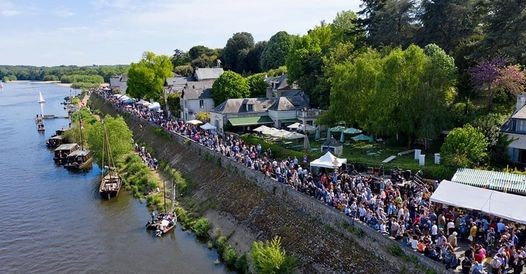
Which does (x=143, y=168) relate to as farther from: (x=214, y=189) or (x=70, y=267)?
(x=70, y=267)

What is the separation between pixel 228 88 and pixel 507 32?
34972 mm

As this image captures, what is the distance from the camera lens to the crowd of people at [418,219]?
58.3 ft

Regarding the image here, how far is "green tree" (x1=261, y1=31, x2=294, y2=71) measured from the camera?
320 feet

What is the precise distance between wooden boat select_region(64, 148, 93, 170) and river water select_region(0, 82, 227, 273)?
1.23 m

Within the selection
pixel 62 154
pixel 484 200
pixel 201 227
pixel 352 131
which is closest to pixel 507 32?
pixel 352 131

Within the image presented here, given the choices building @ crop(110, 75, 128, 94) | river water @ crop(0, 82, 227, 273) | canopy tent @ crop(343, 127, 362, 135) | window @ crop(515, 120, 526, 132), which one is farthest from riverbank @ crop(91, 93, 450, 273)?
building @ crop(110, 75, 128, 94)

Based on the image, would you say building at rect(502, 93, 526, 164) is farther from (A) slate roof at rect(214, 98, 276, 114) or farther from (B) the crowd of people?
(A) slate roof at rect(214, 98, 276, 114)

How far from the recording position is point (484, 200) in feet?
69.6

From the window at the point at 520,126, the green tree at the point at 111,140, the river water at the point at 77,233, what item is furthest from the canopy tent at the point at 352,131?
the green tree at the point at 111,140

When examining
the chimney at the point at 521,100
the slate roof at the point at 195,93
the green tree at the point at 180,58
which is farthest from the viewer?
the green tree at the point at 180,58

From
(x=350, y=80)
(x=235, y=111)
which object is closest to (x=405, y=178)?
(x=350, y=80)

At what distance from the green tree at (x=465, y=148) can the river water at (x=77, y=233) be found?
50.2ft

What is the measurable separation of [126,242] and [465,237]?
21246 millimetres

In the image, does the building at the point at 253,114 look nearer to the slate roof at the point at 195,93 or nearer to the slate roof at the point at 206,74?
the slate roof at the point at 195,93
